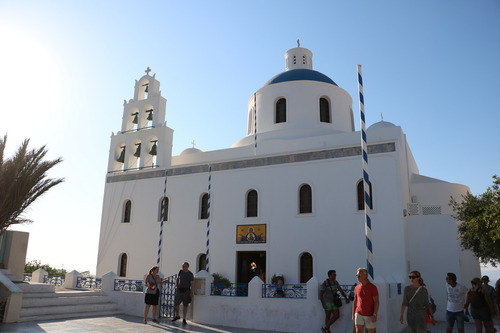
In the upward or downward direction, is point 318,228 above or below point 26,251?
above

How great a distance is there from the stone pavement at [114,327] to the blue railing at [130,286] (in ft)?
3.69

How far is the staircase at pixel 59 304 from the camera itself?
358 inches

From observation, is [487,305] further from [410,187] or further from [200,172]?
[200,172]

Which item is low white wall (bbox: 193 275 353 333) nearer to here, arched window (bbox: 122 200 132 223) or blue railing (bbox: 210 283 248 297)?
blue railing (bbox: 210 283 248 297)

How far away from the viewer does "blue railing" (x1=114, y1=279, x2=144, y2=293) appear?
1093 centimetres

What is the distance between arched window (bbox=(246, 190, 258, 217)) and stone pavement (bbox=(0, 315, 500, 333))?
199 inches

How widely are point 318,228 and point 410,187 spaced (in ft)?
15.0

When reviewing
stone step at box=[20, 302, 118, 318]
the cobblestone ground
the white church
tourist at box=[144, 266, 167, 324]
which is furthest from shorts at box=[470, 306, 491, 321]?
stone step at box=[20, 302, 118, 318]

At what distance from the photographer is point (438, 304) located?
11.4m

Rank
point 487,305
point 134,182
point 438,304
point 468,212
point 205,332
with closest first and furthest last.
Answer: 1. point 487,305
2. point 205,332
3. point 438,304
4. point 468,212
5. point 134,182

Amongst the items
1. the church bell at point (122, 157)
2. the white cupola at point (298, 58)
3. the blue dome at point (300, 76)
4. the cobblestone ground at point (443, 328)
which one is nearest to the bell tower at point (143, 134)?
the church bell at point (122, 157)

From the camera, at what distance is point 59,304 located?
32.2 feet

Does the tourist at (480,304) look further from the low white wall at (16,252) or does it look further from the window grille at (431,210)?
the low white wall at (16,252)

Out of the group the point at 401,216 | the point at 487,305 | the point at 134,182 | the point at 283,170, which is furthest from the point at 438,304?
the point at 134,182
